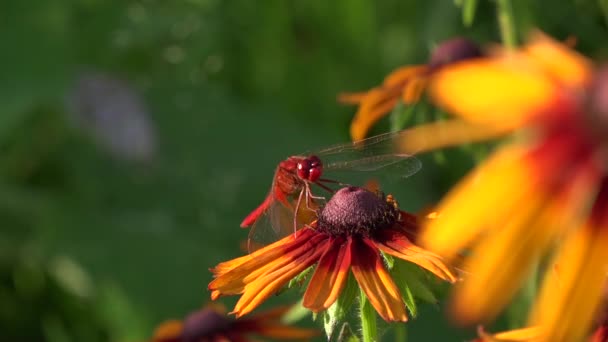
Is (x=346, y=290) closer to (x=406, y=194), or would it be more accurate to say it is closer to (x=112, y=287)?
(x=406, y=194)

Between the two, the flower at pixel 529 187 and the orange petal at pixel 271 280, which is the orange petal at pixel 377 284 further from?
the flower at pixel 529 187

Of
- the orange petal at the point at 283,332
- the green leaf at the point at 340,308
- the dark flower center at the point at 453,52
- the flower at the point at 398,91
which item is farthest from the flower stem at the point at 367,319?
the dark flower center at the point at 453,52

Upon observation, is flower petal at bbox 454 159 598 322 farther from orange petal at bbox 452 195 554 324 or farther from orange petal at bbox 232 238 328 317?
orange petal at bbox 232 238 328 317

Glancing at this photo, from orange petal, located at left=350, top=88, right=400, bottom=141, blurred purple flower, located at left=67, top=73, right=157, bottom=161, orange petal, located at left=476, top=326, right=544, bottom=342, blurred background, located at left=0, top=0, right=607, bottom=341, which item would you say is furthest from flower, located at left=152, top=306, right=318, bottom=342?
blurred purple flower, located at left=67, top=73, right=157, bottom=161

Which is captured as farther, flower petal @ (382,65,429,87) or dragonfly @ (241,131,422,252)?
flower petal @ (382,65,429,87)

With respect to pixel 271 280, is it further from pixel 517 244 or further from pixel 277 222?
pixel 517 244

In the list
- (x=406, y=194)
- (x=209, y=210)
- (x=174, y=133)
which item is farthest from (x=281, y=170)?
(x=174, y=133)
